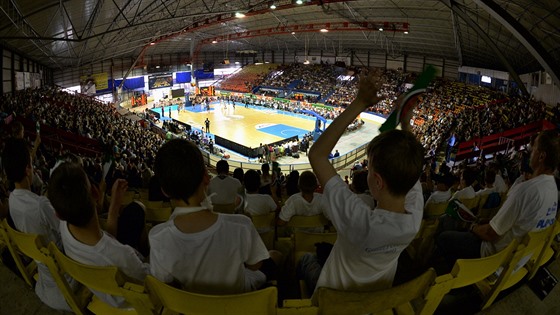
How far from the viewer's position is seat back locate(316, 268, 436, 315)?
5.24ft

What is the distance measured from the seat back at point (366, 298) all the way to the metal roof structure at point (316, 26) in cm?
1295

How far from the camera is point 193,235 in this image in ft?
5.52

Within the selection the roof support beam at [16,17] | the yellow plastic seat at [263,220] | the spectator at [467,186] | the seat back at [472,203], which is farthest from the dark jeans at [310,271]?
the roof support beam at [16,17]

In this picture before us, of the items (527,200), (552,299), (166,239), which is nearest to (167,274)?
(166,239)

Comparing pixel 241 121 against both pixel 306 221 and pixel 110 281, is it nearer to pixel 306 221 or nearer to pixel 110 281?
pixel 306 221

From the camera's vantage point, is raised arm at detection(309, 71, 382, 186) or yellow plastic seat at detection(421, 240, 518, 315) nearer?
raised arm at detection(309, 71, 382, 186)

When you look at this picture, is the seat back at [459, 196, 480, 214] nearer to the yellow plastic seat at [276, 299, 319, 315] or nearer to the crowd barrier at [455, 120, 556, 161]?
the yellow plastic seat at [276, 299, 319, 315]

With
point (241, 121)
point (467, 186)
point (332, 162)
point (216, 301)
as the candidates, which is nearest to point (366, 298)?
point (216, 301)

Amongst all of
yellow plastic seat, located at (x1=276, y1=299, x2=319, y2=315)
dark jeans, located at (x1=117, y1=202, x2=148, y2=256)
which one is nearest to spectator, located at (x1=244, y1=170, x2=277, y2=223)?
dark jeans, located at (x1=117, y1=202, x2=148, y2=256)

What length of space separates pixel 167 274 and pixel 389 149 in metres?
1.36

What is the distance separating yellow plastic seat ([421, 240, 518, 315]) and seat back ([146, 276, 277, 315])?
95 centimetres

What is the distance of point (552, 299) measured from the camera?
2793 millimetres

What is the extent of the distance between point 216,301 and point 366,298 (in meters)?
0.74

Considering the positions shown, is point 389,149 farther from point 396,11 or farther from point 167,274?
point 396,11
